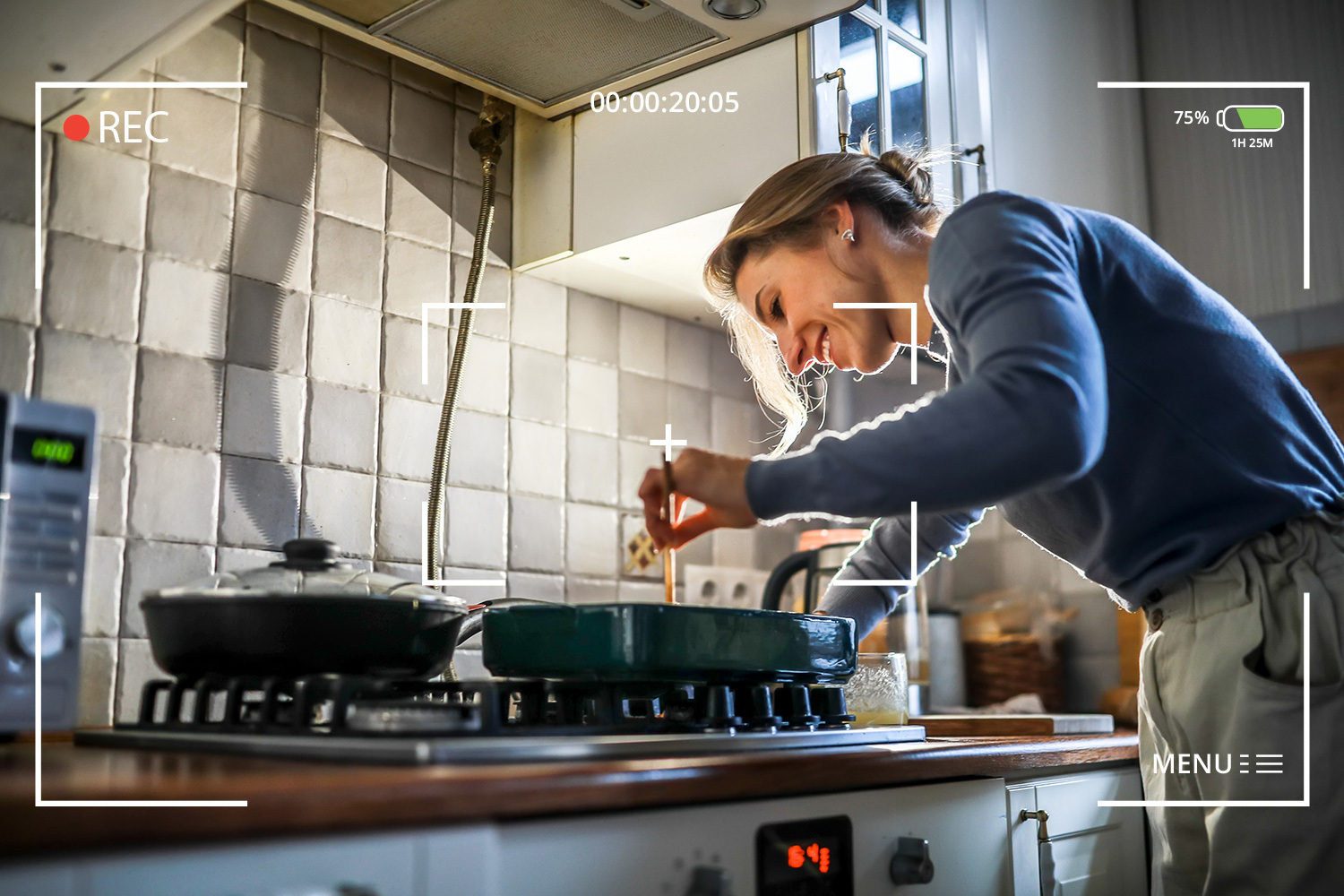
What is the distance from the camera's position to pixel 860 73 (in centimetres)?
148

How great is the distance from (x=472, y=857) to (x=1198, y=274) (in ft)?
6.36

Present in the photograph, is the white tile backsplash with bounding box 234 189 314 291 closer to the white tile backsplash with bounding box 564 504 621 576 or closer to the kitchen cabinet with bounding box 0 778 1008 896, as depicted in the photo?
the white tile backsplash with bounding box 564 504 621 576

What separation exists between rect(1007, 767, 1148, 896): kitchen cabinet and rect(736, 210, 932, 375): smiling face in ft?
1.43

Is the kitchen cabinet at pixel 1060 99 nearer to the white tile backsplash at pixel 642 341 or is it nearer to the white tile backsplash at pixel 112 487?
the white tile backsplash at pixel 642 341

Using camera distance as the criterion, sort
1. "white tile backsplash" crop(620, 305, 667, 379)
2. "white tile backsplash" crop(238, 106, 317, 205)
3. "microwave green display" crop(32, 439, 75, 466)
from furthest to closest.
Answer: "white tile backsplash" crop(620, 305, 667, 379) < "white tile backsplash" crop(238, 106, 317, 205) < "microwave green display" crop(32, 439, 75, 466)

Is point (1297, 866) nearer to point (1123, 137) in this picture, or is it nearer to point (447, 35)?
point (447, 35)

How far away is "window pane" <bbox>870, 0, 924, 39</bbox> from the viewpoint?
1615 millimetres

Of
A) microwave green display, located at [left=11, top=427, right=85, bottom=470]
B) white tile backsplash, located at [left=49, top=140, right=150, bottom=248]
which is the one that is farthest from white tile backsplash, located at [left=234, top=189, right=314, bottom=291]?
microwave green display, located at [left=11, top=427, right=85, bottom=470]

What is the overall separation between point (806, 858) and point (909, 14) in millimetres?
1282

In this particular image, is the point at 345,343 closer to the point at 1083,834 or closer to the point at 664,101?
the point at 664,101

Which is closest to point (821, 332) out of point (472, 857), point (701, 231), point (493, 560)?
point (701, 231)

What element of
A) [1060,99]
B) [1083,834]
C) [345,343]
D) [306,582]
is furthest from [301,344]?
[1060,99]

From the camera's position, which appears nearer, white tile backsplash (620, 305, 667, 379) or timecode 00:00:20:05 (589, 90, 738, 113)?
timecode 00:00:20:05 (589, 90, 738, 113)

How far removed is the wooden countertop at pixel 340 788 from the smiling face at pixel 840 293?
45 centimetres
